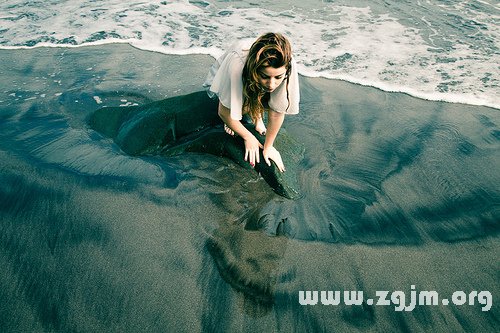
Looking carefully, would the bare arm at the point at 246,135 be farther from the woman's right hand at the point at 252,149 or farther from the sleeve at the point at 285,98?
the sleeve at the point at 285,98

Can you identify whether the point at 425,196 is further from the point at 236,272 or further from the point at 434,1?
the point at 434,1

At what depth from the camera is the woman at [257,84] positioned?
2078 mm

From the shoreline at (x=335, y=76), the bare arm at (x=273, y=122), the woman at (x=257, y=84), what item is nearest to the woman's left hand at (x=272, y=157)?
the woman at (x=257, y=84)

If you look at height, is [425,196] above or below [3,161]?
above

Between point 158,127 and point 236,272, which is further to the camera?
point 158,127

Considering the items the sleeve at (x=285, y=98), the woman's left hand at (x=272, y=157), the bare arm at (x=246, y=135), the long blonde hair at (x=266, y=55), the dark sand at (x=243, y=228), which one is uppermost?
the long blonde hair at (x=266, y=55)

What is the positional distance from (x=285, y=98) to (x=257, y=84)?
0.91 ft

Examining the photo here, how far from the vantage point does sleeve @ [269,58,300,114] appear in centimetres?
239

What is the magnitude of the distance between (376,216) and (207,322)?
1474 mm

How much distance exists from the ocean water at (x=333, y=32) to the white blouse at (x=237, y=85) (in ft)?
8.11

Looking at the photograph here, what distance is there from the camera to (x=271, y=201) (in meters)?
2.74

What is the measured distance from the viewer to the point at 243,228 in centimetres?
247

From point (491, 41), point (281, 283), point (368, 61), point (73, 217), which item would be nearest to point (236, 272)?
point (281, 283)

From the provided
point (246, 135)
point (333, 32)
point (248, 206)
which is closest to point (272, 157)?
point (246, 135)
